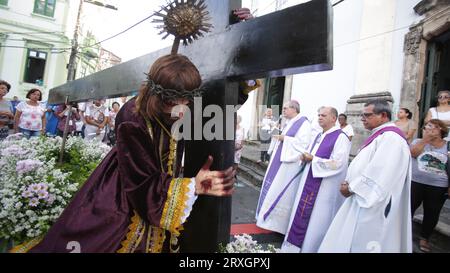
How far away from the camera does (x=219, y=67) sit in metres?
1.31

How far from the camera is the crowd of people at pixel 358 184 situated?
2.60m

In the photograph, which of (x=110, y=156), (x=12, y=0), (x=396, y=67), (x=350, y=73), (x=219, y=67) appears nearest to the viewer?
(x=219, y=67)

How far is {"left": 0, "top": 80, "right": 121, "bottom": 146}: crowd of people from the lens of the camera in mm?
5367

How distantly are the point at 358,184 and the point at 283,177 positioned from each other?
1671mm

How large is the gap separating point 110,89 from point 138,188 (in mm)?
1417

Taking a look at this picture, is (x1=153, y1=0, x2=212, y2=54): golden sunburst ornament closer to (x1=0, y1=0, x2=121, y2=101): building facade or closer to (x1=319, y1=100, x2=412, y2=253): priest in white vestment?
(x1=319, y1=100, x2=412, y2=253): priest in white vestment

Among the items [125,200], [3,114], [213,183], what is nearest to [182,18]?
[213,183]

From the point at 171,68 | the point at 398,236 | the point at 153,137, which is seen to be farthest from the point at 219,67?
the point at 398,236

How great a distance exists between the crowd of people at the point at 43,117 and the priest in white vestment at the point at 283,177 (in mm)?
3363

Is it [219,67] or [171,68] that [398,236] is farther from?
[171,68]

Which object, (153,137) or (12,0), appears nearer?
(153,137)

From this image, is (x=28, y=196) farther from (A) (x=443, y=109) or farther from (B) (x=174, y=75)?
(A) (x=443, y=109)

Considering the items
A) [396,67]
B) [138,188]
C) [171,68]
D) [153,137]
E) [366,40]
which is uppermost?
[366,40]

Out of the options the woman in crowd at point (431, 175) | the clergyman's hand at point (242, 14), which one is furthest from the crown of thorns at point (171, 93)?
the woman in crowd at point (431, 175)
